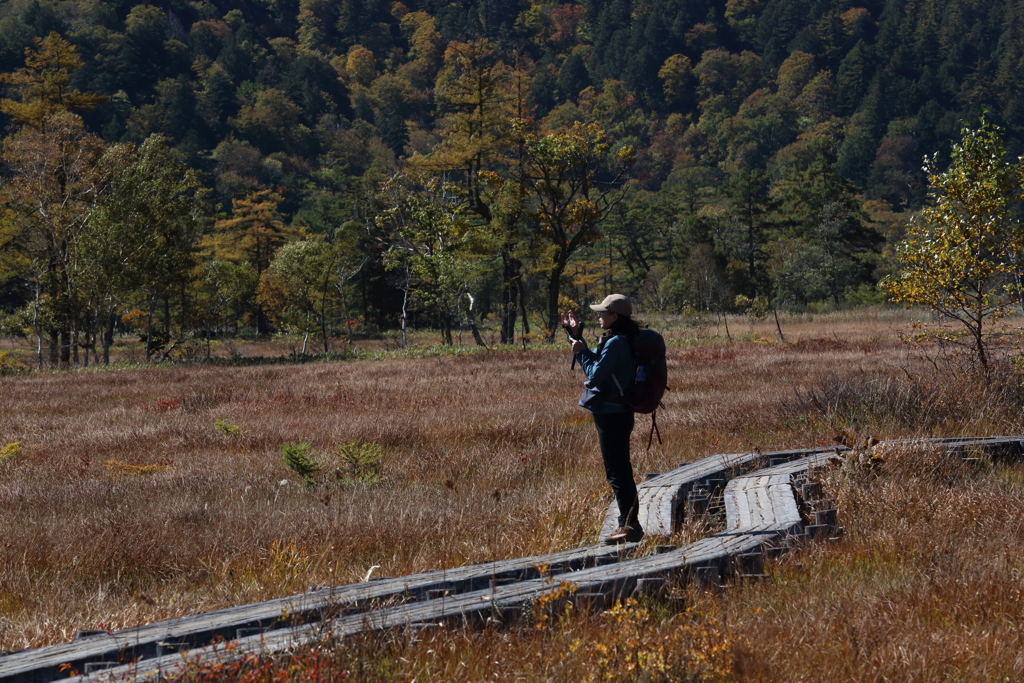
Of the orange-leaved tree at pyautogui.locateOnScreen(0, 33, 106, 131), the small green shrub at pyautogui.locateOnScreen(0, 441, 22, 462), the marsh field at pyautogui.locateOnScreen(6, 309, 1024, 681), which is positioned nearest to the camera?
the marsh field at pyautogui.locateOnScreen(6, 309, 1024, 681)

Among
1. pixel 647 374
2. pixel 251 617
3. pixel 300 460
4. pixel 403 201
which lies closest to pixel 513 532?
pixel 647 374

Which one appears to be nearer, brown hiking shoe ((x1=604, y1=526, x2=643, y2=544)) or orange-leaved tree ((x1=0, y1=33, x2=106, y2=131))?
brown hiking shoe ((x1=604, y1=526, x2=643, y2=544))

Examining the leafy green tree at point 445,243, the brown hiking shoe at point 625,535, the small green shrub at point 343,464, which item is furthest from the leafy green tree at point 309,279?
the brown hiking shoe at point 625,535

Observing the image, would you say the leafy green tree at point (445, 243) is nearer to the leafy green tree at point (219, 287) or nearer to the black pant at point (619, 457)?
the leafy green tree at point (219, 287)

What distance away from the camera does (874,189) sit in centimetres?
13112

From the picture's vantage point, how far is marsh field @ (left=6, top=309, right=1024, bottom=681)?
10.8ft

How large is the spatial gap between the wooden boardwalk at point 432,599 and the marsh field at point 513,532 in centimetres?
13

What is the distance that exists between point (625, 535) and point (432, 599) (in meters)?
1.34

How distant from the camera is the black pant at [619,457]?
5070 mm

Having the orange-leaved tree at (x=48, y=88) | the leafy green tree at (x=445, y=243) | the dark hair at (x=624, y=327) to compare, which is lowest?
the dark hair at (x=624, y=327)

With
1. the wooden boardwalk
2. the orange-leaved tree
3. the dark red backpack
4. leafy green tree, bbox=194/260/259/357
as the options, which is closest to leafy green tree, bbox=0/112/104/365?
the orange-leaved tree

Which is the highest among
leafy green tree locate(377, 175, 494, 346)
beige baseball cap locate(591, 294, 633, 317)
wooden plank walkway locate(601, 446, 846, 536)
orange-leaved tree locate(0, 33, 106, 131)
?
orange-leaved tree locate(0, 33, 106, 131)

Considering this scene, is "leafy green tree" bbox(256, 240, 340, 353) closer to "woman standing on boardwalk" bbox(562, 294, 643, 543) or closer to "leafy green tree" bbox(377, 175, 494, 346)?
"leafy green tree" bbox(377, 175, 494, 346)

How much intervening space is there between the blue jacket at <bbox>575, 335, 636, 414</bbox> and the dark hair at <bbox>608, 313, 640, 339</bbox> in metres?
0.11
